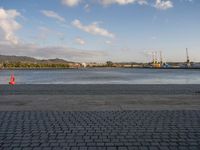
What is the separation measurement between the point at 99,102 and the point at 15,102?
3404 mm

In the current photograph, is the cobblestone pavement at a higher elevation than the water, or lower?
higher

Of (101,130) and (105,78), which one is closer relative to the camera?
(101,130)

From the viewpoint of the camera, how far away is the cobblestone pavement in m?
6.39

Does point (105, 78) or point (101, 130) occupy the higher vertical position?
point (101, 130)

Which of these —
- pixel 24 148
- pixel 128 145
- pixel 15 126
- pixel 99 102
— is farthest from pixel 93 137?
pixel 99 102

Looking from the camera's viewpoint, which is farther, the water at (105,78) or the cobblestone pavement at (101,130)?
the water at (105,78)

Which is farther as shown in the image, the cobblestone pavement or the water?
the water

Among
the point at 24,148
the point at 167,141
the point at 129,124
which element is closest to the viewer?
the point at 24,148

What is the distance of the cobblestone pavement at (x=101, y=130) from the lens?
639cm

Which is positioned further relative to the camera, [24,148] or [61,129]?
[61,129]

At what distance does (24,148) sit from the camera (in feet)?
20.2

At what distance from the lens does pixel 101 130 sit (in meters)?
Answer: 7.77

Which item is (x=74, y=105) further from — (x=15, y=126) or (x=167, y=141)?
(x=167, y=141)

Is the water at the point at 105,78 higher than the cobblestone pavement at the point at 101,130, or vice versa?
the cobblestone pavement at the point at 101,130
